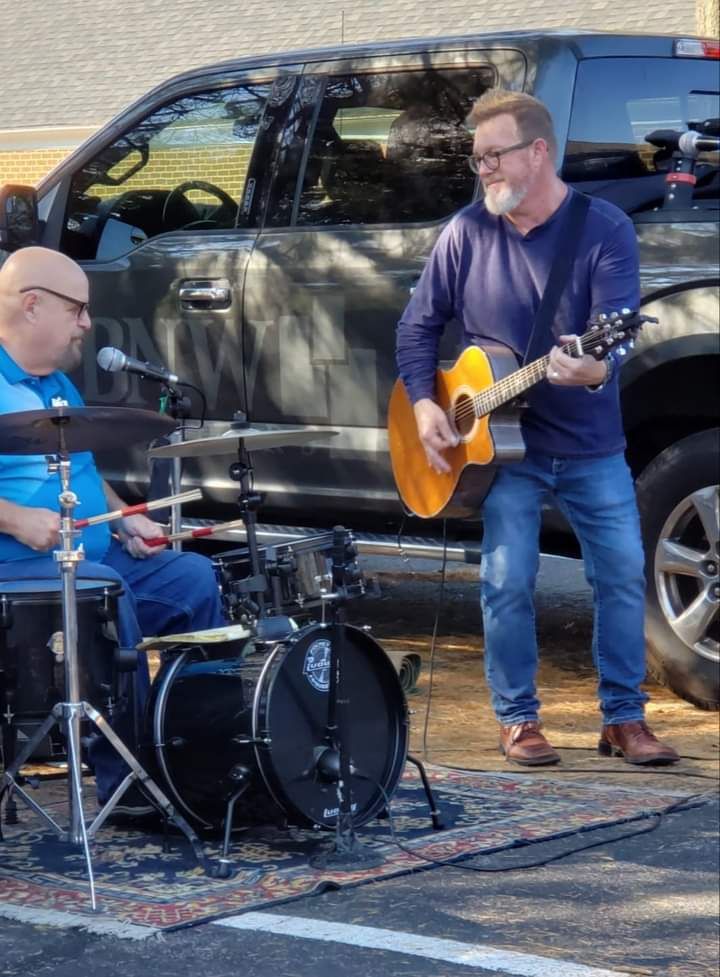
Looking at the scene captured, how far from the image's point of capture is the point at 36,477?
539 cm

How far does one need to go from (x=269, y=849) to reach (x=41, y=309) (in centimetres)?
156

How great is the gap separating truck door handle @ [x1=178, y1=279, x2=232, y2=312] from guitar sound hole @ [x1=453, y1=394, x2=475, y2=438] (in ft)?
4.64

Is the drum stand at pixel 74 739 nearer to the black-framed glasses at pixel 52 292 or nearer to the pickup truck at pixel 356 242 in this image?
the black-framed glasses at pixel 52 292

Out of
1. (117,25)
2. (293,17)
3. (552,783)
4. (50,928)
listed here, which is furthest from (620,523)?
(117,25)

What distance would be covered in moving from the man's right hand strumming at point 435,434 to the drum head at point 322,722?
1.01m

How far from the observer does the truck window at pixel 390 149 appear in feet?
22.6

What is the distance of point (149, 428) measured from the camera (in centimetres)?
481

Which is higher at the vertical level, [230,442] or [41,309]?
[41,309]

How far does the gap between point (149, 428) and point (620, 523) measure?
5.94ft

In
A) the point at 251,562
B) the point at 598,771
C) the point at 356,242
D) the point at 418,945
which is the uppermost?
the point at 356,242

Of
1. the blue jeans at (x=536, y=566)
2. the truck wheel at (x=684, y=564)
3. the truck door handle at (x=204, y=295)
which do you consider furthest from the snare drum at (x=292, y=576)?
the truck door handle at (x=204, y=295)

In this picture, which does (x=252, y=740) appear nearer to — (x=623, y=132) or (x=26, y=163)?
(x=623, y=132)

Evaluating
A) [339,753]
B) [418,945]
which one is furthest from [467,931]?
[339,753]

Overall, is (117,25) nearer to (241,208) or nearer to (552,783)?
(241,208)
